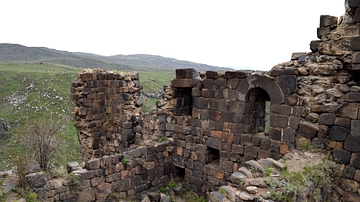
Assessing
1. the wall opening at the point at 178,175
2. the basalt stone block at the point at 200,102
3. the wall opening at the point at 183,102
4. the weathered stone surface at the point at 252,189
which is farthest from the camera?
the wall opening at the point at 178,175

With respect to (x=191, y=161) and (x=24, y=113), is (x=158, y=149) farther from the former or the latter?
(x=24, y=113)

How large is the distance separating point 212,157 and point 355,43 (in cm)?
555

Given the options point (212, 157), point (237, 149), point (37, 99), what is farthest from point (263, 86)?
point (37, 99)

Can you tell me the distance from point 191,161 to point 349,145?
16.7 ft

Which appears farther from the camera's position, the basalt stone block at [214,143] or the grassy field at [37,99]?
the grassy field at [37,99]

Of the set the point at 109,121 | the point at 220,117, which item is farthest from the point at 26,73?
the point at 220,117

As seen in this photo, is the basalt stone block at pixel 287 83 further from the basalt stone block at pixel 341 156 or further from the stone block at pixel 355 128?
the basalt stone block at pixel 341 156

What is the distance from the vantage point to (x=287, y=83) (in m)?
7.73

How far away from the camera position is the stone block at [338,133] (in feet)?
22.2

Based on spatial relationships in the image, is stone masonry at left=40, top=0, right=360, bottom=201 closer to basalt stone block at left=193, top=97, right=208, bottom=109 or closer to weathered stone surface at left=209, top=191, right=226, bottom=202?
basalt stone block at left=193, top=97, right=208, bottom=109

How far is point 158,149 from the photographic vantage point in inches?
414

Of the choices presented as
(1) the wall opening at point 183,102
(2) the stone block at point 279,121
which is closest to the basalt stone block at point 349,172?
(2) the stone block at point 279,121

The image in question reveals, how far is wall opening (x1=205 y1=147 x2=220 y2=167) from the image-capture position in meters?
9.98

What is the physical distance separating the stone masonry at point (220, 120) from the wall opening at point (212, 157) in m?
0.04
